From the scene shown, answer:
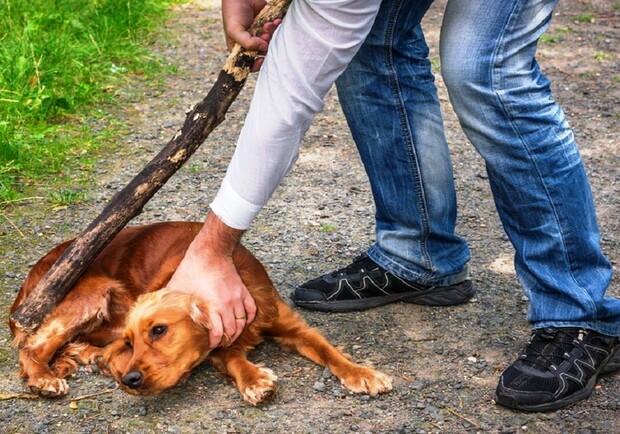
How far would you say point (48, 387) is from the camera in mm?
3238

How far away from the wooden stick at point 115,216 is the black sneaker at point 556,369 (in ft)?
4.18

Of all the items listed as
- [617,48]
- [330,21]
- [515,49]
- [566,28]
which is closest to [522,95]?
[515,49]

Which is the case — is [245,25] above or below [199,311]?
above

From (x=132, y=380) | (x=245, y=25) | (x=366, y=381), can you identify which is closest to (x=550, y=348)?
(x=366, y=381)

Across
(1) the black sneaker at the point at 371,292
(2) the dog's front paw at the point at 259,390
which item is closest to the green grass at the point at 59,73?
(1) the black sneaker at the point at 371,292

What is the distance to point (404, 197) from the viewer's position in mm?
3633

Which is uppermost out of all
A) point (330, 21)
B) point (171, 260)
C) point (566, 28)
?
point (330, 21)

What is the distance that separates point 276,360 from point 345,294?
44 centimetres

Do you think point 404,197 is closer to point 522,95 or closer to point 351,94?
point 351,94

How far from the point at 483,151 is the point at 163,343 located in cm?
116

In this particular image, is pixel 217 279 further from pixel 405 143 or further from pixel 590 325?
pixel 590 325

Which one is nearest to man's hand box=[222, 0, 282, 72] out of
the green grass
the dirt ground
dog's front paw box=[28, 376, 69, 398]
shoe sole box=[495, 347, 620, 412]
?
the dirt ground

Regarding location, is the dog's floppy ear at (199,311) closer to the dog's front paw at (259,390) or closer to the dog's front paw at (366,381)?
the dog's front paw at (259,390)

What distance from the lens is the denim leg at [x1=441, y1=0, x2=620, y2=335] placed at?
9.49ft
